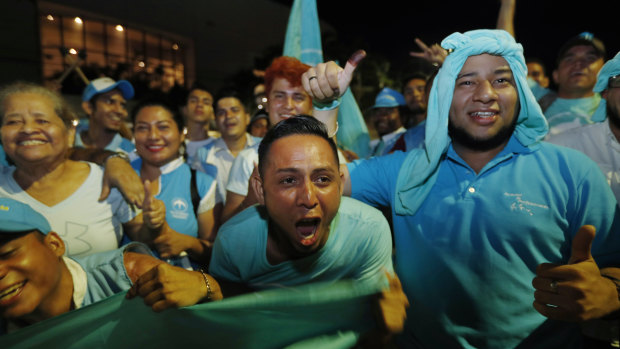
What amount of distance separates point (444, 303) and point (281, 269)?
89 cm

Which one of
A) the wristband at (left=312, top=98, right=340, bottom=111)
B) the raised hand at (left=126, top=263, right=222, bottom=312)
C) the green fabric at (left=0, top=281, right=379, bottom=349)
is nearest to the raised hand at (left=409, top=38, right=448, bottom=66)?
the wristband at (left=312, top=98, right=340, bottom=111)

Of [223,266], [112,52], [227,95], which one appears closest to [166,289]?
[223,266]

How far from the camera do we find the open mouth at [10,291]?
1.65 m

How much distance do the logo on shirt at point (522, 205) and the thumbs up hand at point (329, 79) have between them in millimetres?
1049

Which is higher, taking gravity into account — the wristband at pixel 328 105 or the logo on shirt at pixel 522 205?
the wristband at pixel 328 105

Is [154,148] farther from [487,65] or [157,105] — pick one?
[487,65]

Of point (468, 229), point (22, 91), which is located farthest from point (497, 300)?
point (22, 91)

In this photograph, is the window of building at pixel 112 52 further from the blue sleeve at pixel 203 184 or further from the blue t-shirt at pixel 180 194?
the blue sleeve at pixel 203 184

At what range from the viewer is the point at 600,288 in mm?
1431

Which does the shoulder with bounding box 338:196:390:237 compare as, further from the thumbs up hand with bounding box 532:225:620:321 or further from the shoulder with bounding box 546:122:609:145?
the shoulder with bounding box 546:122:609:145

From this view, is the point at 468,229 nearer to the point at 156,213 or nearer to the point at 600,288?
the point at 600,288

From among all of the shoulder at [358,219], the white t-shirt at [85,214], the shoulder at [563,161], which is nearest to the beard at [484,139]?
the shoulder at [563,161]

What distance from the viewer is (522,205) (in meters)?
1.77

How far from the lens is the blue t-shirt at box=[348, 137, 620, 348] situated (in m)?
1.74
